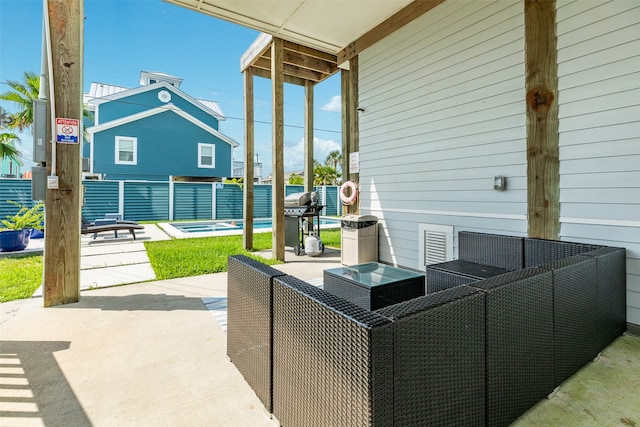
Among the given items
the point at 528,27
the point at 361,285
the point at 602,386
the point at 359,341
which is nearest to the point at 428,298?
the point at 359,341

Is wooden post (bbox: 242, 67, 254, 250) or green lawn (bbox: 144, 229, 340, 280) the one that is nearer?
green lawn (bbox: 144, 229, 340, 280)

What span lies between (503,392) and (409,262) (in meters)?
3.21

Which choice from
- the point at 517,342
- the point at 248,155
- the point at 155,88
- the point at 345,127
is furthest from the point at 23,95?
the point at 517,342

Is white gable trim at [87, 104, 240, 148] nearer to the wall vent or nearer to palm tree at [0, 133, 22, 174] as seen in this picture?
palm tree at [0, 133, 22, 174]

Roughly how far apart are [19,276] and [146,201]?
8362 mm

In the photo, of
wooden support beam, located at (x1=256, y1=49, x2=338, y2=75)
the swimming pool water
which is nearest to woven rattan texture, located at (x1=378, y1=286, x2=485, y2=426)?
wooden support beam, located at (x1=256, y1=49, x2=338, y2=75)

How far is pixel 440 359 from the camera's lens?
3.70 ft

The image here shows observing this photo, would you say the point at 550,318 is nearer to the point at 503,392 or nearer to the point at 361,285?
the point at 503,392

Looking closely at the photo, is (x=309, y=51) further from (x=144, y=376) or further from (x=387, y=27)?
(x=144, y=376)

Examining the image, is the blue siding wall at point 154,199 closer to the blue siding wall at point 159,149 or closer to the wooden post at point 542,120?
the blue siding wall at point 159,149

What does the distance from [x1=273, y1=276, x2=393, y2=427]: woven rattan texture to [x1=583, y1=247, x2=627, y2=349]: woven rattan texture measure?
2.04 meters

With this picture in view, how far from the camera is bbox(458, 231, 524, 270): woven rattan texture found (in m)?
2.81

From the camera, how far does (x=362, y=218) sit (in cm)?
484

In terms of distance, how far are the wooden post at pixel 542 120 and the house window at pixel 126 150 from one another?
1433 centimetres
